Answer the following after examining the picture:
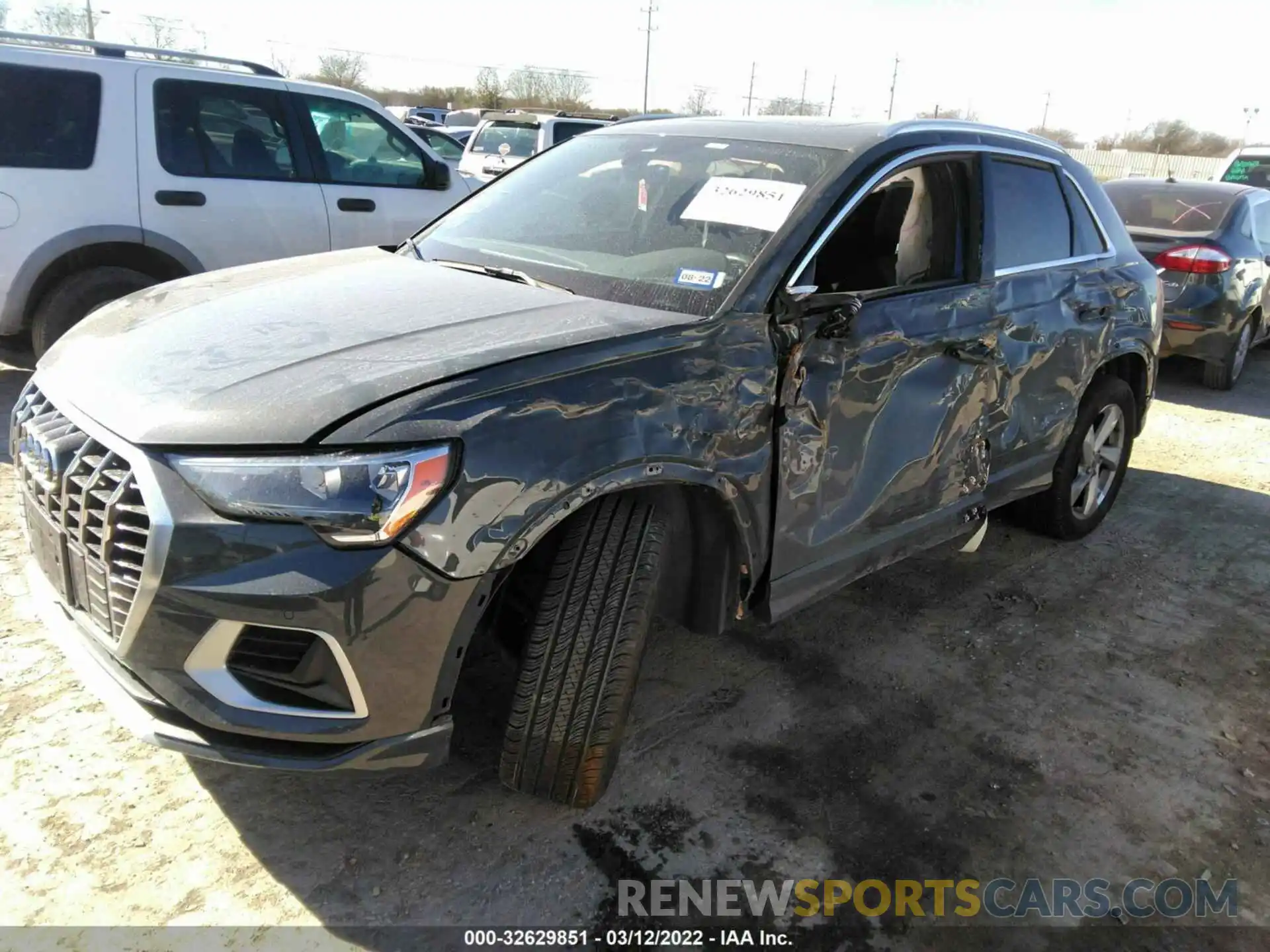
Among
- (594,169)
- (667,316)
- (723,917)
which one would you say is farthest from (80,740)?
(594,169)

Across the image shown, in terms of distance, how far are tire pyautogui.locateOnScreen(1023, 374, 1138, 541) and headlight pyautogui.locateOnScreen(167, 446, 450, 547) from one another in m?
3.32

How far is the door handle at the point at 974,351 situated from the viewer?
3258 mm

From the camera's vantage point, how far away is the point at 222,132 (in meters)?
5.77

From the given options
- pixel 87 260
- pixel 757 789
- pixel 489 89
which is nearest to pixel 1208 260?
pixel 757 789

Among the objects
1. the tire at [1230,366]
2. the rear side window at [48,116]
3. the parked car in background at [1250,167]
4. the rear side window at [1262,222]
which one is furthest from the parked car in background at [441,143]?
the parked car in background at [1250,167]

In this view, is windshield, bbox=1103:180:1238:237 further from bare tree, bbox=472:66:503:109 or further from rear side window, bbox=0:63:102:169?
bare tree, bbox=472:66:503:109

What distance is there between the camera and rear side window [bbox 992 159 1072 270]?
11.8 feet

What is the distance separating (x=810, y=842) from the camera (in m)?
2.51

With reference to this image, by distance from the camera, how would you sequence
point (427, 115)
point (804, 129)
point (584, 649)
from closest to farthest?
1. point (584, 649)
2. point (804, 129)
3. point (427, 115)

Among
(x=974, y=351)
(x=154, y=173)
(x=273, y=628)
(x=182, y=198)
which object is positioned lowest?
(x=273, y=628)

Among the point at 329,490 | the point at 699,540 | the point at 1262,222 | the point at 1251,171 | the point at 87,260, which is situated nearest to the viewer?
the point at 329,490

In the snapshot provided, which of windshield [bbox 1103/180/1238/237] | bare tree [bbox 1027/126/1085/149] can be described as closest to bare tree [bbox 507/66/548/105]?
bare tree [bbox 1027/126/1085/149]

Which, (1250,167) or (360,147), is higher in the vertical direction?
(1250,167)

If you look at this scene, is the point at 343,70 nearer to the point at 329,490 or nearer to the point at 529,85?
the point at 529,85
